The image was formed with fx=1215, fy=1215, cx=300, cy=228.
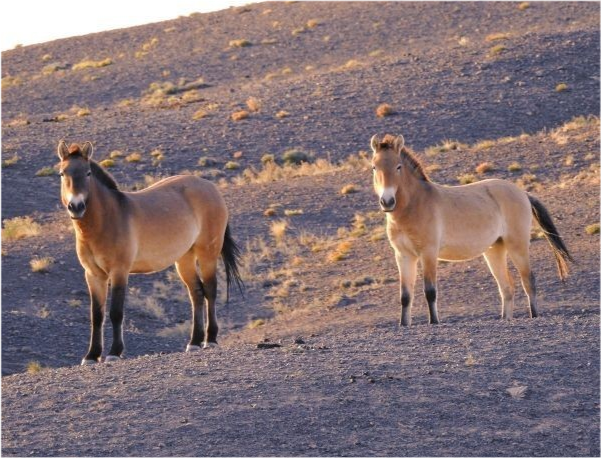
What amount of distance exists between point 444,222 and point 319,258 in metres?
9.07

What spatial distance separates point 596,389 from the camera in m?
10.2

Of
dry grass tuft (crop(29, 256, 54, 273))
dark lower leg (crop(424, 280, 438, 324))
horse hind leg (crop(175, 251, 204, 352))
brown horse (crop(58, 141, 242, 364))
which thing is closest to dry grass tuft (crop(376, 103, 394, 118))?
dry grass tuft (crop(29, 256, 54, 273))

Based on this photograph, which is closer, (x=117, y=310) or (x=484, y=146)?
(x=117, y=310)

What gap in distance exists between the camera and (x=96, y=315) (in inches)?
535

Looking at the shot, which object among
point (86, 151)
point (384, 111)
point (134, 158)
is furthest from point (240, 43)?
point (86, 151)

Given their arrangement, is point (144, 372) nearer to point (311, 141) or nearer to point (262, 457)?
point (262, 457)

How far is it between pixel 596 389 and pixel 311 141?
2770 cm

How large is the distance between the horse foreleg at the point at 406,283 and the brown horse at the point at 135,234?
237 centimetres

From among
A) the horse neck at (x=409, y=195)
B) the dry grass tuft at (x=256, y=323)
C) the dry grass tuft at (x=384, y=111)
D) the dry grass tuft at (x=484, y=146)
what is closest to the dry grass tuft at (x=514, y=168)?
the dry grass tuft at (x=484, y=146)

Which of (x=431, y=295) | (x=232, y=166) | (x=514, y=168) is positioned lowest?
(x=514, y=168)

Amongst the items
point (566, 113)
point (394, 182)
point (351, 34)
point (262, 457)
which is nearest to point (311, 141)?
point (566, 113)

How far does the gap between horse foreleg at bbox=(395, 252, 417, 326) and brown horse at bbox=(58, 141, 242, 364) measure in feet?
7.77

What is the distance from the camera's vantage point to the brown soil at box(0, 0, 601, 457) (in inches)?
379

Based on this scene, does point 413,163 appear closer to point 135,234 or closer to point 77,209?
point 135,234
